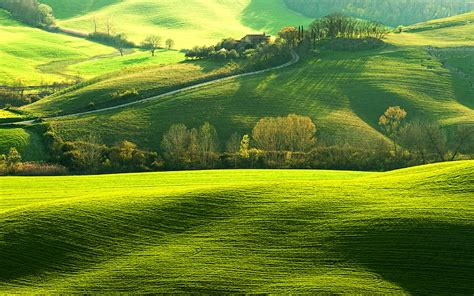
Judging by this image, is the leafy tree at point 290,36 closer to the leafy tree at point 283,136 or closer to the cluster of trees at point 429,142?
the cluster of trees at point 429,142

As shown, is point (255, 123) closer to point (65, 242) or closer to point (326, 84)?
point (326, 84)

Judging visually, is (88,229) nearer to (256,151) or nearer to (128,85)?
(256,151)

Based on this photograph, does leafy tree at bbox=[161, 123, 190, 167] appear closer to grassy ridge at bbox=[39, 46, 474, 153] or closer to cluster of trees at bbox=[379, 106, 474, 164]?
grassy ridge at bbox=[39, 46, 474, 153]

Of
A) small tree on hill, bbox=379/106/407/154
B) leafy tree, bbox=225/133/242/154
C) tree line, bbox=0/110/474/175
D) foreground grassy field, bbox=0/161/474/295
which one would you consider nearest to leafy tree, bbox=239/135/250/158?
tree line, bbox=0/110/474/175

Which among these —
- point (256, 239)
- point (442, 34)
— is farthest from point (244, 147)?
point (442, 34)

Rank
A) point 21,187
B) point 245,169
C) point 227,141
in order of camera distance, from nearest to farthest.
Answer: point 21,187
point 245,169
point 227,141

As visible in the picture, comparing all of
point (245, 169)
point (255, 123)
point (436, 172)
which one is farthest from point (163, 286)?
point (255, 123)

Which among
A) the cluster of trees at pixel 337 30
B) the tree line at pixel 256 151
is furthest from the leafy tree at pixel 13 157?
the cluster of trees at pixel 337 30
